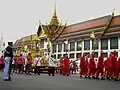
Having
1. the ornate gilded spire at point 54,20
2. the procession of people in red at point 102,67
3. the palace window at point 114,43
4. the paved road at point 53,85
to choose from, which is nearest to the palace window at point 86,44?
the palace window at point 114,43

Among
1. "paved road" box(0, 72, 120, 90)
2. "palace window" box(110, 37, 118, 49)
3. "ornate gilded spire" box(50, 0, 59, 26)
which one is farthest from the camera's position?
"ornate gilded spire" box(50, 0, 59, 26)

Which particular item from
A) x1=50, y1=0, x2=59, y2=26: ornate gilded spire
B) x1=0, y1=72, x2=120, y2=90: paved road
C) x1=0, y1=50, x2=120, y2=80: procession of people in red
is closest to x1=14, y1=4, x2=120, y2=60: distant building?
x1=50, y1=0, x2=59, y2=26: ornate gilded spire

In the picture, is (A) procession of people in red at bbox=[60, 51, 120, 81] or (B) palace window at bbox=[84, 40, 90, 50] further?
(B) palace window at bbox=[84, 40, 90, 50]

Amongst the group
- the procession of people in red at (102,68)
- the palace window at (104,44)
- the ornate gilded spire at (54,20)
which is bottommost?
the procession of people in red at (102,68)

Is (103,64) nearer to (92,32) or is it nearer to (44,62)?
(44,62)

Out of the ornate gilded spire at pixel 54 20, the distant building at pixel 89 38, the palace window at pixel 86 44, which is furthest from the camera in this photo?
the ornate gilded spire at pixel 54 20

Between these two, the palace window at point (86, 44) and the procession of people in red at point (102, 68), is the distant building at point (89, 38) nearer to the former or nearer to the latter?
the palace window at point (86, 44)

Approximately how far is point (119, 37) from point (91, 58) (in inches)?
382

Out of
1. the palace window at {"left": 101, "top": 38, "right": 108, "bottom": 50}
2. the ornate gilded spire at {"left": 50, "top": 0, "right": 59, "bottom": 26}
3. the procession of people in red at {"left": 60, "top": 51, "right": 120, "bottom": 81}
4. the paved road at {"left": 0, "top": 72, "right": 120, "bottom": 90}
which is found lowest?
the paved road at {"left": 0, "top": 72, "right": 120, "bottom": 90}

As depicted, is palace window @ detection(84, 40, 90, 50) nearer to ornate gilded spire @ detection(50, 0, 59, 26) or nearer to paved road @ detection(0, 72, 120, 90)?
ornate gilded spire @ detection(50, 0, 59, 26)

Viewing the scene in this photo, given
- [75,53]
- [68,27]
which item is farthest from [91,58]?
[68,27]

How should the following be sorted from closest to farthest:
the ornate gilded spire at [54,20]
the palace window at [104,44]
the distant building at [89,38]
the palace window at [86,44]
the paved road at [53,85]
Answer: the paved road at [53,85] < the distant building at [89,38] < the palace window at [104,44] < the palace window at [86,44] < the ornate gilded spire at [54,20]

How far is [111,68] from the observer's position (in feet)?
56.8

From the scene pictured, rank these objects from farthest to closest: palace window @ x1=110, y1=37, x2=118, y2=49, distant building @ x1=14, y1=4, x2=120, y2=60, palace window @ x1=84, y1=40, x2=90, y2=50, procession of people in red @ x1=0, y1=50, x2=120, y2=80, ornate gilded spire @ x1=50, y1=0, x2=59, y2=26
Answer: ornate gilded spire @ x1=50, y1=0, x2=59, y2=26 < palace window @ x1=84, y1=40, x2=90, y2=50 < distant building @ x1=14, y1=4, x2=120, y2=60 < palace window @ x1=110, y1=37, x2=118, y2=49 < procession of people in red @ x1=0, y1=50, x2=120, y2=80
